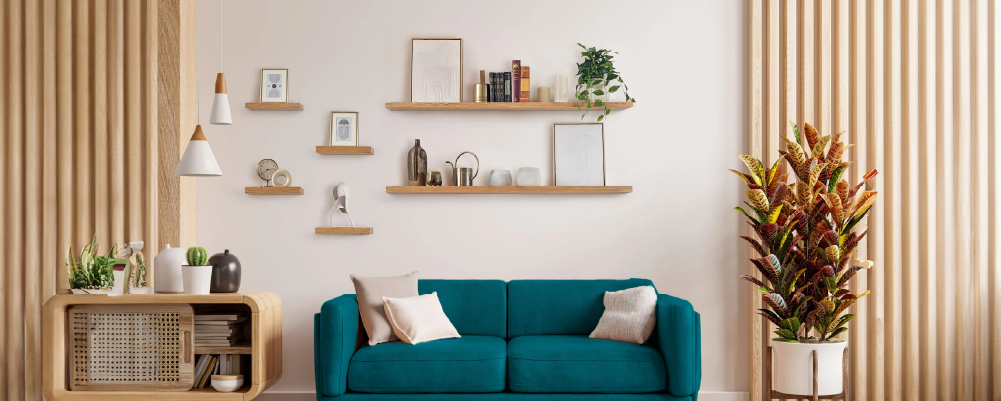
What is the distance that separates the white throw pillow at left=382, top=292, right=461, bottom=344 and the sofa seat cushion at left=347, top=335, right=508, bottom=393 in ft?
0.40

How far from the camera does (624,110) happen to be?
3861mm

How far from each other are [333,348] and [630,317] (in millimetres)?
1359

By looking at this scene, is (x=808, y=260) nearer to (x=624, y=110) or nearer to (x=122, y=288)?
(x=624, y=110)

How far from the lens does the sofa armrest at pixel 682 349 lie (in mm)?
2846

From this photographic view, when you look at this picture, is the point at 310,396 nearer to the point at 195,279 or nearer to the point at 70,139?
the point at 195,279

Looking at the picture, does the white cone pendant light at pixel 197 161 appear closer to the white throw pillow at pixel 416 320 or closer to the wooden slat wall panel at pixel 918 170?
the white throw pillow at pixel 416 320

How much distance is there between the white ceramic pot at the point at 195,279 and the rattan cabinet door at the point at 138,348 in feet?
0.34

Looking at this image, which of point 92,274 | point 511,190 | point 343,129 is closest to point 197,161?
point 92,274

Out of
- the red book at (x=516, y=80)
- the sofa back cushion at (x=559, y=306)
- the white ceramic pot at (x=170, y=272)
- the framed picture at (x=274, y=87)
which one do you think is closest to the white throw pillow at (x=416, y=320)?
the sofa back cushion at (x=559, y=306)

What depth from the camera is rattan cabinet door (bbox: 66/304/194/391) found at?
3.06m

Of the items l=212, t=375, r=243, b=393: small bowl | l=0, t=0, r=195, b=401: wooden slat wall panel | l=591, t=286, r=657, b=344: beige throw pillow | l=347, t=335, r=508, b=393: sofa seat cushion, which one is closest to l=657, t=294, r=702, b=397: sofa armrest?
l=591, t=286, r=657, b=344: beige throw pillow

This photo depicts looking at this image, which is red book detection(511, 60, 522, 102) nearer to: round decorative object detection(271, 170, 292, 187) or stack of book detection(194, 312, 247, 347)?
round decorative object detection(271, 170, 292, 187)

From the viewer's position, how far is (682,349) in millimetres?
2848

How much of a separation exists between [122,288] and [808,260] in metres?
3.25
